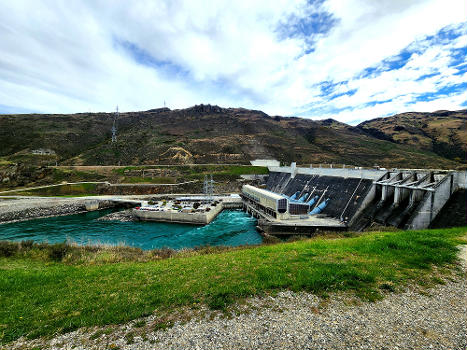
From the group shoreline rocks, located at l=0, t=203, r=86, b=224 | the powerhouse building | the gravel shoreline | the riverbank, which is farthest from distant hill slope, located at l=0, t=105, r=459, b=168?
the powerhouse building

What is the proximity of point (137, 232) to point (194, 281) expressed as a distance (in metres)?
29.4

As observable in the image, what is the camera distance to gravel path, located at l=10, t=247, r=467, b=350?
486 cm

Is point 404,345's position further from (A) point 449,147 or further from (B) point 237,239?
(A) point 449,147

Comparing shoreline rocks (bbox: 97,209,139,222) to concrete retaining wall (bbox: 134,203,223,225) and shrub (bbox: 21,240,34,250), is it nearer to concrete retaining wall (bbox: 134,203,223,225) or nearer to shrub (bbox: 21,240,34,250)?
concrete retaining wall (bbox: 134,203,223,225)

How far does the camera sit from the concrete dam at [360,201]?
68.0 ft

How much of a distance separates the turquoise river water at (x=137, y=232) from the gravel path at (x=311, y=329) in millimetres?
21467

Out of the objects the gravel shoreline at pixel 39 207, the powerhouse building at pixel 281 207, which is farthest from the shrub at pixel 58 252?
the gravel shoreline at pixel 39 207

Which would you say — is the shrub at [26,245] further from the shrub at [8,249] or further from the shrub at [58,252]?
the shrub at [58,252]

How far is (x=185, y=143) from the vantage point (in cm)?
9919

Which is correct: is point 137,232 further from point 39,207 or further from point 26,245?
point 39,207

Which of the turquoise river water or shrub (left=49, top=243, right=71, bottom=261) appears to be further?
the turquoise river water

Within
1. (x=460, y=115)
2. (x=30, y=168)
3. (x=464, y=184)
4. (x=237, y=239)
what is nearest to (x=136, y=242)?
(x=237, y=239)

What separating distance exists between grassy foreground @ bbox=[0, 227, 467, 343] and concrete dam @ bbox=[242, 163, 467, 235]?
11.9m

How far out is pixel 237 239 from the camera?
97.7 feet
